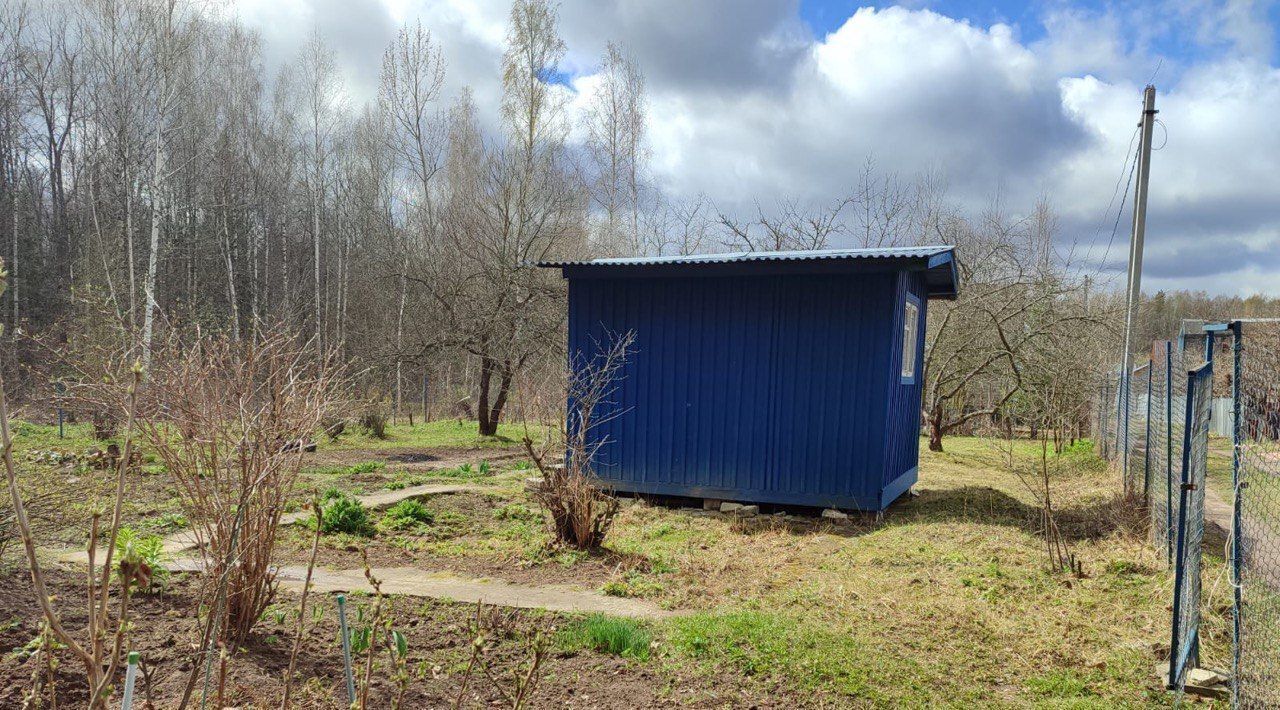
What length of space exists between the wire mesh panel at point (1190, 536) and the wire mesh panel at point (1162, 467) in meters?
1.20

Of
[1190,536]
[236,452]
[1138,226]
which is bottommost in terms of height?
[1190,536]

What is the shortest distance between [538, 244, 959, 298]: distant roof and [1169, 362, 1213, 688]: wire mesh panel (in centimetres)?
398

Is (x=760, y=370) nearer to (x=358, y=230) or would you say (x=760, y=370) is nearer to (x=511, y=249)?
(x=511, y=249)

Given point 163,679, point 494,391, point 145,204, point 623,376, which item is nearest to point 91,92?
point 145,204

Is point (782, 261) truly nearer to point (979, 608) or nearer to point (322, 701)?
point (979, 608)

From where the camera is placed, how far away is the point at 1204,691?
363 cm

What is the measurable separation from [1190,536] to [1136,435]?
6432 millimetres

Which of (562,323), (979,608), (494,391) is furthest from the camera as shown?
(494,391)

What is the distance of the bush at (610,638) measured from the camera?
4102mm

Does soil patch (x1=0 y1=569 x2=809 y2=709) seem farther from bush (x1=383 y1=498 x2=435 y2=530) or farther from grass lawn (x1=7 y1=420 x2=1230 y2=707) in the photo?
bush (x1=383 y1=498 x2=435 y2=530)

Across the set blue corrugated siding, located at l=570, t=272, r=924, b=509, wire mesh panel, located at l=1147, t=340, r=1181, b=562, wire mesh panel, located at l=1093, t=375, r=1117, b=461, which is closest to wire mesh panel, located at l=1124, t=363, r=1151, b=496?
wire mesh panel, located at l=1147, t=340, r=1181, b=562

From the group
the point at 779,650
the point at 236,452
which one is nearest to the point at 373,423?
the point at 236,452

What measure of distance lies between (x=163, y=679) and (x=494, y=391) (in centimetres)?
2238

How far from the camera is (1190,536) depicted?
377 cm
